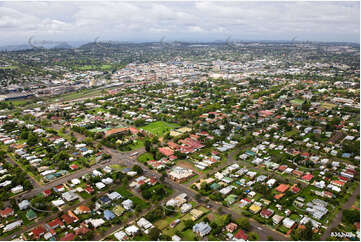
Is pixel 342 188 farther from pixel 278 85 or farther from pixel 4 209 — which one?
pixel 278 85

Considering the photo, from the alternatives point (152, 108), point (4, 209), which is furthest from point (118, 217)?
point (152, 108)

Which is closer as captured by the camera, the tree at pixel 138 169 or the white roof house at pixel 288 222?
the white roof house at pixel 288 222

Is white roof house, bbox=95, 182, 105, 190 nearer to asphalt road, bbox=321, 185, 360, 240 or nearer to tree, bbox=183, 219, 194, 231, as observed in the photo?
tree, bbox=183, 219, 194, 231

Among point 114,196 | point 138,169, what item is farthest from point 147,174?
point 114,196

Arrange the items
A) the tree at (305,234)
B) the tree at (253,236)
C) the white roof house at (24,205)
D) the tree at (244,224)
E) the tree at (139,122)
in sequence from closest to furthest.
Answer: the tree at (305,234) → the tree at (253,236) → the tree at (244,224) → the white roof house at (24,205) → the tree at (139,122)

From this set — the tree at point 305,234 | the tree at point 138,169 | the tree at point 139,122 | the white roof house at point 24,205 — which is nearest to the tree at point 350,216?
the tree at point 305,234

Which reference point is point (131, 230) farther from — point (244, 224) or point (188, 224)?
point (244, 224)

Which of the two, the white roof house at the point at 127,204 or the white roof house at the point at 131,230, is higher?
the white roof house at the point at 127,204

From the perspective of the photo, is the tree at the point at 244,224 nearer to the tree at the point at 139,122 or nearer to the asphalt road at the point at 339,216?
the asphalt road at the point at 339,216

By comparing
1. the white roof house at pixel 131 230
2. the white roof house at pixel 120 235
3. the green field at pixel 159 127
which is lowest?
A: the white roof house at pixel 120 235
